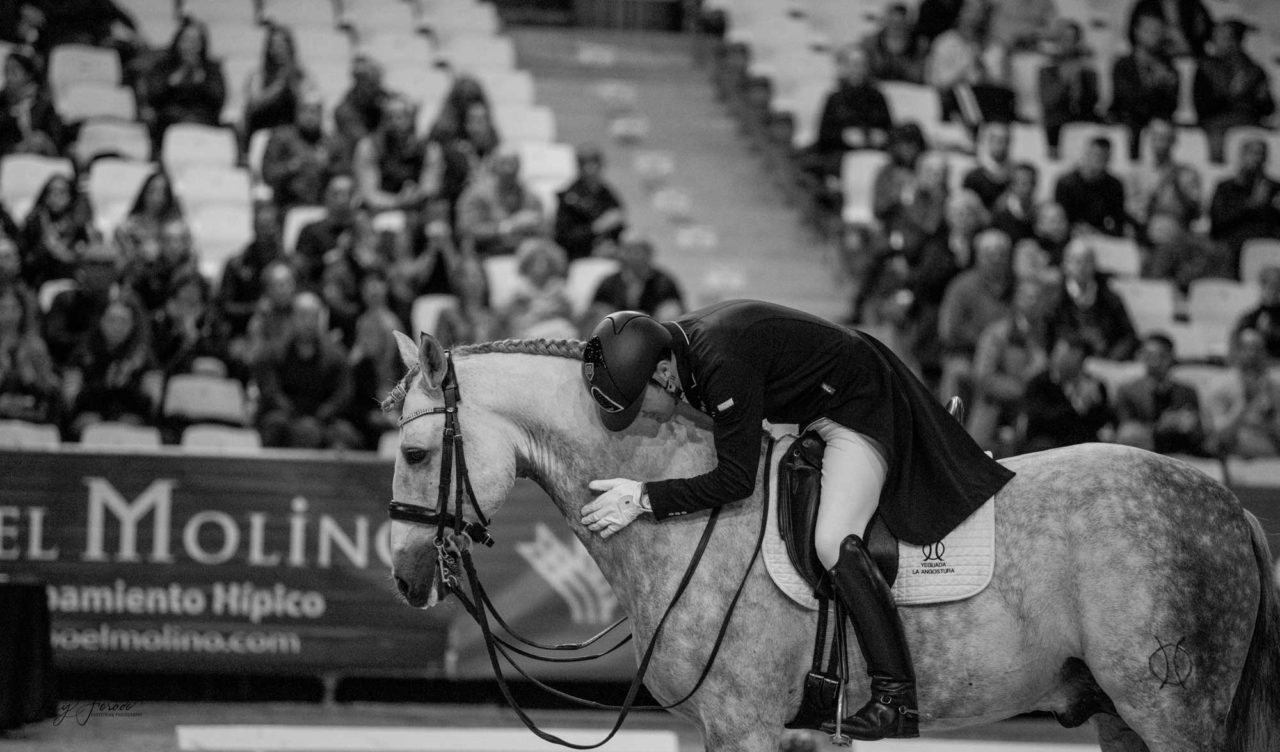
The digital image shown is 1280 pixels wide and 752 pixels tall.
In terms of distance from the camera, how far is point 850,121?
15.7m

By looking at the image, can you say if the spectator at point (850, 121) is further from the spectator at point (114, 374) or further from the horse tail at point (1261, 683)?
the horse tail at point (1261, 683)

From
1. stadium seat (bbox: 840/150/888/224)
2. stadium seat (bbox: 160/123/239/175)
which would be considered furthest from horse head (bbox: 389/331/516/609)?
stadium seat (bbox: 840/150/888/224)

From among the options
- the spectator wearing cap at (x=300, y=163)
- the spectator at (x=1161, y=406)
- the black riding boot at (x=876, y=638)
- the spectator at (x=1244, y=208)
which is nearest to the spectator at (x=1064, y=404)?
the spectator at (x=1161, y=406)

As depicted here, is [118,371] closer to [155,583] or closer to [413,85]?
[155,583]

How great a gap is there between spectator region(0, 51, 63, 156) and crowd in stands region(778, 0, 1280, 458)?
733 centimetres

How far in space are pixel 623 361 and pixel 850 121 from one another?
1091 centimetres

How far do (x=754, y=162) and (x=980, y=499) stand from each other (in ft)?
38.9

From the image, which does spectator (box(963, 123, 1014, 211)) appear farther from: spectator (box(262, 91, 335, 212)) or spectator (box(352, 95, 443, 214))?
spectator (box(262, 91, 335, 212))

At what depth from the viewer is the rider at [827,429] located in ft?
17.6

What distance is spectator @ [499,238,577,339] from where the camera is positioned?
12.1m

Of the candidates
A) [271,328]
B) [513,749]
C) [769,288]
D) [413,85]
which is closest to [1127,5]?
[769,288]

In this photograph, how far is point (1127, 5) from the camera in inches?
768

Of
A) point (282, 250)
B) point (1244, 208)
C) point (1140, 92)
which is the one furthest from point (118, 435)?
point (1140, 92)

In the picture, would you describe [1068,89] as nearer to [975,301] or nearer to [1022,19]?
[1022,19]
